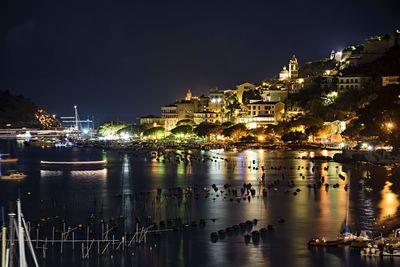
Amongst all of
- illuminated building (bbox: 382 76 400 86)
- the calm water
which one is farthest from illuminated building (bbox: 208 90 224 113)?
the calm water

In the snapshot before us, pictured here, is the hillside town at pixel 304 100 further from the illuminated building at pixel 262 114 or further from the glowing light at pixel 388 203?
the glowing light at pixel 388 203

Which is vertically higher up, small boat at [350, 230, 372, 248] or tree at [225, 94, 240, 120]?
tree at [225, 94, 240, 120]

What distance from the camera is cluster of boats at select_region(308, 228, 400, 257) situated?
25.8 metres

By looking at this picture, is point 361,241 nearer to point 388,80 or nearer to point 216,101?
point 388,80

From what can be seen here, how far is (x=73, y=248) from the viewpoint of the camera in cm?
2741

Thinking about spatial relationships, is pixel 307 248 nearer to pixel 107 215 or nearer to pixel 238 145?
pixel 107 215

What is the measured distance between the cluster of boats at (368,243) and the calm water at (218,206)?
370 millimetres

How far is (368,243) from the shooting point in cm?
2667

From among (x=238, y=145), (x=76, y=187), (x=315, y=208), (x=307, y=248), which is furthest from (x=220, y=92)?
(x=307, y=248)

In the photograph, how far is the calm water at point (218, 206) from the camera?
86.6ft

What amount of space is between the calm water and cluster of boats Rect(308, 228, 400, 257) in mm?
370

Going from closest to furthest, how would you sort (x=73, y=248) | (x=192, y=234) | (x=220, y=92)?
(x=73, y=248)
(x=192, y=234)
(x=220, y=92)

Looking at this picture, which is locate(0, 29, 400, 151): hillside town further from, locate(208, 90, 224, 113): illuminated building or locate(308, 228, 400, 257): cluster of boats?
Answer: locate(308, 228, 400, 257): cluster of boats

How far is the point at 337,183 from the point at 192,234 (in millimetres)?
18248
